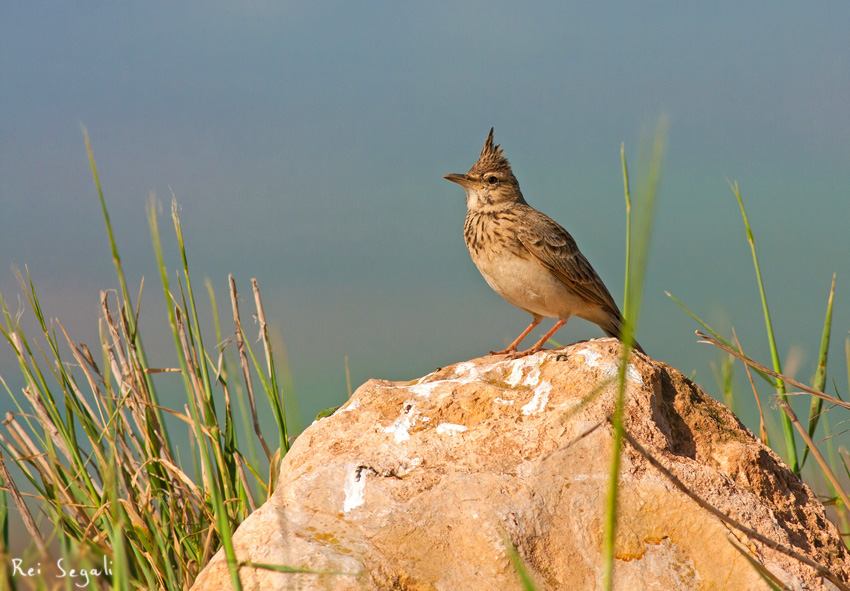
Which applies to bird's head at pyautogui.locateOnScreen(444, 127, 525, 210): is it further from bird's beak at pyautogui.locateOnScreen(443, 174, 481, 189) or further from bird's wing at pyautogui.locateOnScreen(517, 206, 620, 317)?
bird's wing at pyautogui.locateOnScreen(517, 206, 620, 317)

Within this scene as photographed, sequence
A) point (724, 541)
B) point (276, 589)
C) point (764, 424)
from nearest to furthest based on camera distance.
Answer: point (276, 589)
point (724, 541)
point (764, 424)

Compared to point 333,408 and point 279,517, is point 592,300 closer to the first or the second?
point 333,408

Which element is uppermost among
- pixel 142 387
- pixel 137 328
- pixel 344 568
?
pixel 137 328

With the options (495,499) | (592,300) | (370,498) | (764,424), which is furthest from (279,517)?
(592,300)

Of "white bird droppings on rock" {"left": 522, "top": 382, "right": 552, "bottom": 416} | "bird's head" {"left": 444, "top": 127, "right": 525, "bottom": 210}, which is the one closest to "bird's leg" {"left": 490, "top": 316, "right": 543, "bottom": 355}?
"bird's head" {"left": 444, "top": 127, "right": 525, "bottom": 210}

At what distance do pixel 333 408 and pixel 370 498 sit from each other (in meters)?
1.19

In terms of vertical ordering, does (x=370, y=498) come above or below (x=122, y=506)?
above

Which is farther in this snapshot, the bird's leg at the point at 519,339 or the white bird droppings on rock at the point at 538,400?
the bird's leg at the point at 519,339

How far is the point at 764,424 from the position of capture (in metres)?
4.86

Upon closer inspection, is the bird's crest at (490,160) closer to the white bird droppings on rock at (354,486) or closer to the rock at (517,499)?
the rock at (517,499)

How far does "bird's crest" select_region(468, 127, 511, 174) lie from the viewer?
7020 mm

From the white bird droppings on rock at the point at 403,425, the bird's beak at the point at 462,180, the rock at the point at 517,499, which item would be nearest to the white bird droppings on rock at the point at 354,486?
the rock at the point at 517,499

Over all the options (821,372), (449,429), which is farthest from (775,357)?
(449,429)

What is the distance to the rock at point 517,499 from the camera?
2943 millimetres
